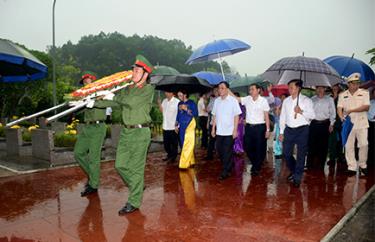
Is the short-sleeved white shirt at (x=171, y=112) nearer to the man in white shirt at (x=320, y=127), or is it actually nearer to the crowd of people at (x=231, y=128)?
the crowd of people at (x=231, y=128)

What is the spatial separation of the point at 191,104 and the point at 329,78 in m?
2.98

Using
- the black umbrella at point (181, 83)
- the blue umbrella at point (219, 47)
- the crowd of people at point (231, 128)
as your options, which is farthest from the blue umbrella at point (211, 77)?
the black umbrella at point (181, 83)

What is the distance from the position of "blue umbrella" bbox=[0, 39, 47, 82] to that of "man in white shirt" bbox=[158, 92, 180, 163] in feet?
10.9

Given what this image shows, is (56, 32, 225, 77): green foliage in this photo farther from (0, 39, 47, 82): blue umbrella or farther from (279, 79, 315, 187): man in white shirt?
(0, 39, 47, 82): blue umbrella

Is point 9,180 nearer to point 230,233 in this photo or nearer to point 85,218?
point 85,218

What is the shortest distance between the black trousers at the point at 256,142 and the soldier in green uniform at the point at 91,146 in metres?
2.94

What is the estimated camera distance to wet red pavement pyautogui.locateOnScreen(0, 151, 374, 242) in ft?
12.7

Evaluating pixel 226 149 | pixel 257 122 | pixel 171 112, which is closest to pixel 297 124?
pixel 257 122

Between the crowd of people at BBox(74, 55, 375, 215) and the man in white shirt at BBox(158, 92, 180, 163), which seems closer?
the crowd of people at BBox(74, 55, 375, 215)

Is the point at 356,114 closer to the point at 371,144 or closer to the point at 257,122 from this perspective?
the point at 371,144

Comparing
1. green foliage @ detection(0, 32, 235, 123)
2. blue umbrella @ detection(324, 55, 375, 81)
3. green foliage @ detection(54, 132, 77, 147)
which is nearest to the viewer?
blue umbrella @ detection(324, 55, 375, 81)

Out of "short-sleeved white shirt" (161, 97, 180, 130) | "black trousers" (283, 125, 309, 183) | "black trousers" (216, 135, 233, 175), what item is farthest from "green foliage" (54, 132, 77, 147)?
"black trousers" (283, 125, 309, 183)

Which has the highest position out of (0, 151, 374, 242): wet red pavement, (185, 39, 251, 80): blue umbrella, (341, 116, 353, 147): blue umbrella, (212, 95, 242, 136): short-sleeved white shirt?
(185, 39, 251, 80): blue umbrella

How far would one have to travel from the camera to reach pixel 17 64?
4840 mm
